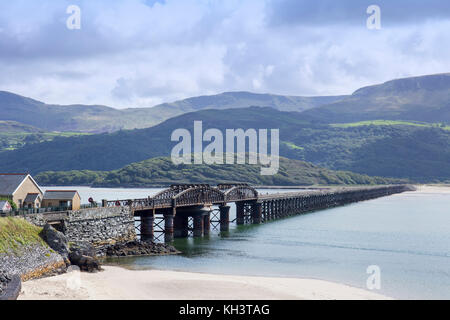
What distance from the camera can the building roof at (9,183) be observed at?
54.1 metres

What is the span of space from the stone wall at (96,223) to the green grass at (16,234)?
171 centimetres

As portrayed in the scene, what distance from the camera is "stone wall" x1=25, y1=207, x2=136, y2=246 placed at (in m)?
52.5

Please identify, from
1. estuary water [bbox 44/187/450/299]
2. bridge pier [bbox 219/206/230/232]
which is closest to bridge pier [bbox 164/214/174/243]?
estuary water [bbox 44/187/450/299]

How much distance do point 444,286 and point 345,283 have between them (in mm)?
7824

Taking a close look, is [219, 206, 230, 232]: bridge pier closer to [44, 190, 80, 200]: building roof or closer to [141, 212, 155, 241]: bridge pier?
[141, 212, 155, 241]: bridge pier

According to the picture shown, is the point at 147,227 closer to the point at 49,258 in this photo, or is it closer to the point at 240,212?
the point at 49,258

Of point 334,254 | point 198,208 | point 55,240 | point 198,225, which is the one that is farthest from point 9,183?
point 334,254

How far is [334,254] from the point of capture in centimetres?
6394

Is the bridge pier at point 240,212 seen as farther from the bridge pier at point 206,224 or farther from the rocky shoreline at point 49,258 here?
the rocky shoreline at point 49,258

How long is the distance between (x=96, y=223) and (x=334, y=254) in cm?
2543
